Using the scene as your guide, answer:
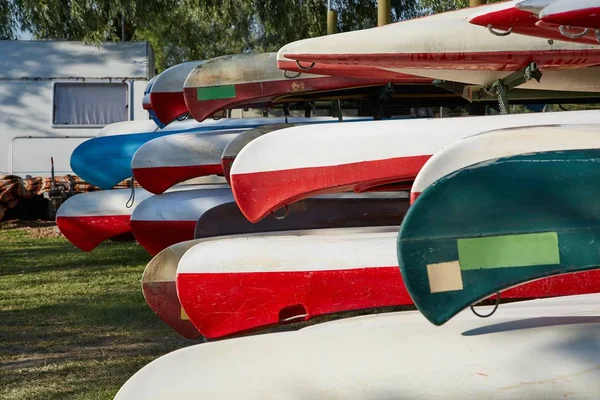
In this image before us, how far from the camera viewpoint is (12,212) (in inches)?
473

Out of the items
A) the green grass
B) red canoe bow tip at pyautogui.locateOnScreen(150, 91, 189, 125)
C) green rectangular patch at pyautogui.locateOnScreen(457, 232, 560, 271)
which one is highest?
red canoe bow tip at pyautogui.locateOnScreen(150, 91, 189, 125)

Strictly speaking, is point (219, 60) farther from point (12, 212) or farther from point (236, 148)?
point (12, 212)

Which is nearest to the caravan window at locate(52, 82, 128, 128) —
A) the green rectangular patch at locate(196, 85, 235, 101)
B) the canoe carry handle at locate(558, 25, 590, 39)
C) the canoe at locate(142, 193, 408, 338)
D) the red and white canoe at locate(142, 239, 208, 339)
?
the green rectangular patch at locate(196, 85, 235, 101)

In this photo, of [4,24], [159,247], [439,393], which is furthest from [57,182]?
[439,393]

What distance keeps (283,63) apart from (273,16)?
9388 millimetres

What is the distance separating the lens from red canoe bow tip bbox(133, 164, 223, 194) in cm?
596

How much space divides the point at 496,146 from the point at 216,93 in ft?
10.3

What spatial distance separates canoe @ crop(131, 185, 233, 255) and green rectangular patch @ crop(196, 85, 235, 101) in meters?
0.62

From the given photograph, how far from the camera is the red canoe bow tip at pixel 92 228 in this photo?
7125 mm

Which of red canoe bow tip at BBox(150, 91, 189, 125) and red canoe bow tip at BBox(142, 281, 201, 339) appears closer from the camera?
red canoe bow tip at BBox(142, 281, 201, 339)

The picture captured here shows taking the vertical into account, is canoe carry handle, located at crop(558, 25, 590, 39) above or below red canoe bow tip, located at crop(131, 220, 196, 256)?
above

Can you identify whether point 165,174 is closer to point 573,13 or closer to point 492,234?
point 573,13

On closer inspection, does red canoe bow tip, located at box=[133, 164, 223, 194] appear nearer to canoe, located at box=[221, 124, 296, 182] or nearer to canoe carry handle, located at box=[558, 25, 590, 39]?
canoe, located at box=[221, 124, 296, 182]

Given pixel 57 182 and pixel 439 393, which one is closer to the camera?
pixel 439 393
